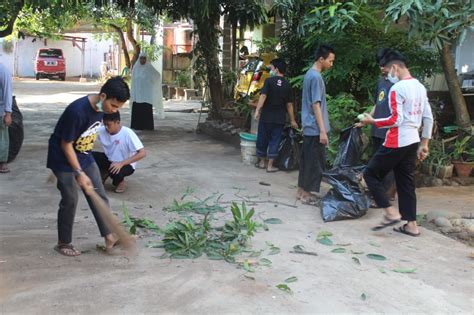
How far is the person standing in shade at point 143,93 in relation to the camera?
12.4 metres

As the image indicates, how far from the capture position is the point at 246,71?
12602 mm

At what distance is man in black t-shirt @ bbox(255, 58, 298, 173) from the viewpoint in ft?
25.9

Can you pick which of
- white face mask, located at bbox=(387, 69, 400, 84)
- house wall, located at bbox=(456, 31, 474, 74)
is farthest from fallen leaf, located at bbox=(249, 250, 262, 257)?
house wall, located at bbox=(456, 31, 474, 74)

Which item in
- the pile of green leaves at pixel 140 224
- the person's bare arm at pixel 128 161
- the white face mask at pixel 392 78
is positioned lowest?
the pile of green leaves at pixel 140 224

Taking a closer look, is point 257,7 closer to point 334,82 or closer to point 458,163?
point 334,82

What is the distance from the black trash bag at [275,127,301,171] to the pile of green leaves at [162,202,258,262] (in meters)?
3.07

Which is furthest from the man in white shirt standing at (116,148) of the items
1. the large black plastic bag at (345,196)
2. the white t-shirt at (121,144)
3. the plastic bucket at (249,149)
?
the plastic bucket at (249,149)

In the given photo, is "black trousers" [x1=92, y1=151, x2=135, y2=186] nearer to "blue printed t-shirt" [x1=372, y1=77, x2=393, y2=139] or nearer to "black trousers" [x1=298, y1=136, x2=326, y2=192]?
"black trousers" [x1=298, y1=136, x2=326, y2=192]

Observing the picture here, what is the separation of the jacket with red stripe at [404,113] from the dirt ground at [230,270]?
0.96m

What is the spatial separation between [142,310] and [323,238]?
222 cm

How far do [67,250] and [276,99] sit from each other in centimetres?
422

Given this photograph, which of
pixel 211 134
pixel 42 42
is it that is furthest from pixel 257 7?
pixel 42 42

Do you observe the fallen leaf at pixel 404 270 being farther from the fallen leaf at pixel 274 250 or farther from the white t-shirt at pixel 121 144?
the white t-shirt at pixel 121 144

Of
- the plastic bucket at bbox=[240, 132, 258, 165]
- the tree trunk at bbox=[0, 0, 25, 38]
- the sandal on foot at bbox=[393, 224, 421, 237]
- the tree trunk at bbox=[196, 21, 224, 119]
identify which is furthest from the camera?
the tree trunk at bbox=[196, 21, 224, 119]
